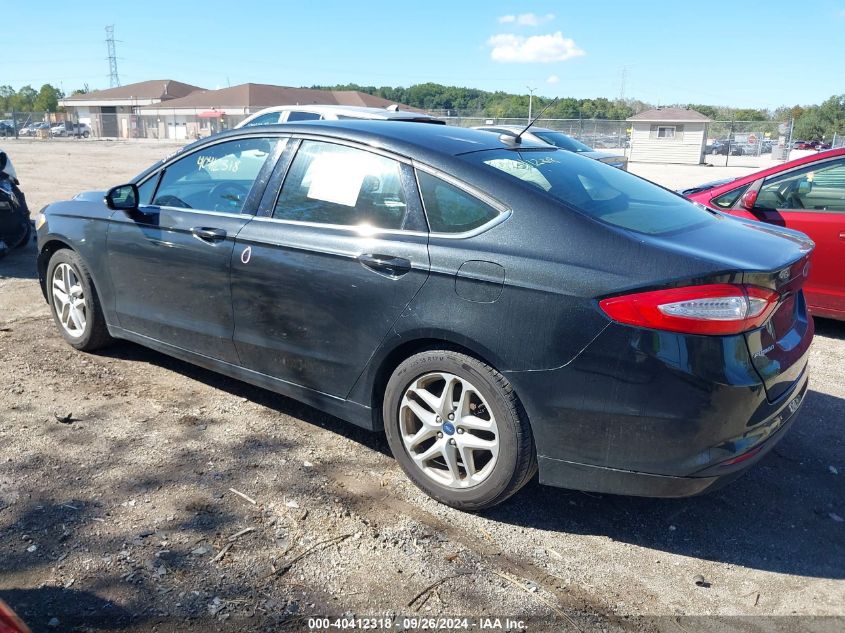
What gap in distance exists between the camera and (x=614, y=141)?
1558 inches

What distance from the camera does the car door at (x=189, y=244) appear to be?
3.96 m

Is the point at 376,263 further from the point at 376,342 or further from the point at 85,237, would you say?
the point at 85,237

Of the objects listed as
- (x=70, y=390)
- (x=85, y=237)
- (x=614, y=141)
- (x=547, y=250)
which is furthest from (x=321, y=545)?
(x=614, y=141)

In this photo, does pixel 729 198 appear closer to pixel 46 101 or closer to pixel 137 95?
pixel 137 95

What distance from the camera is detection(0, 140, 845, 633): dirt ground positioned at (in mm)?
2607

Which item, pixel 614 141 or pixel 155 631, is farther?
pixel 614 141

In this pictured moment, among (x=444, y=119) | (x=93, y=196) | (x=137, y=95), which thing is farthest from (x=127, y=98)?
(x=93, y=196)

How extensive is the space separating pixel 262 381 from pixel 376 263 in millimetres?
1097

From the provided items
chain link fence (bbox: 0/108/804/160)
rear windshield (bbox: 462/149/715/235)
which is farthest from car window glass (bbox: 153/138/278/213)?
chain link fence (bbox: 0/108/804/160)

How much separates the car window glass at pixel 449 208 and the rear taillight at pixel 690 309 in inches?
28.4

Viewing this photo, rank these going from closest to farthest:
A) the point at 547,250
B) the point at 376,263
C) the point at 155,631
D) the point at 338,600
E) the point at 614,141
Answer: the point at 155,631 → the point at 338,600 → the point at 547,250 → the point at 376,263 → the point at 614,141

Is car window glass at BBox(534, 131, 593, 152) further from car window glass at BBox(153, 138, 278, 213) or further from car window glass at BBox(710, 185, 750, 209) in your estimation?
car window glass at BBox(153, 138, 278, 213)

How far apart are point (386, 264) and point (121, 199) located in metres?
2.14

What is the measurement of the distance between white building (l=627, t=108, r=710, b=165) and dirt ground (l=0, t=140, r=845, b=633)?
113 feet
